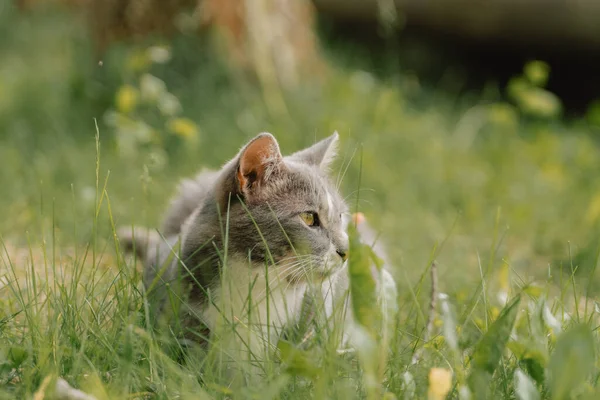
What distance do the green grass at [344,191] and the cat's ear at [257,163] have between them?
259 mm

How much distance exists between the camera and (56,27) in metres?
6.04

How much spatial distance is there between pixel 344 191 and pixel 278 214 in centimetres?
136

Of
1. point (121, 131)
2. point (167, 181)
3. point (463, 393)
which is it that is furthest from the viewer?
point (167, 181)

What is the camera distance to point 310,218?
7.11ft

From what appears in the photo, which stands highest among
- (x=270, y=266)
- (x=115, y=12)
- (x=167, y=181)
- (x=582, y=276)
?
(x=115, y=12)

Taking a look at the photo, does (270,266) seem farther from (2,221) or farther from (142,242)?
(2,221)

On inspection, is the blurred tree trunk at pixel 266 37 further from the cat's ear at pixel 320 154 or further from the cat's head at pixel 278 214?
the cat's head at pixel 278 214

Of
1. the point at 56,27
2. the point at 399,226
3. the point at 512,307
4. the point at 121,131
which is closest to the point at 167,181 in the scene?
the point at 121,131

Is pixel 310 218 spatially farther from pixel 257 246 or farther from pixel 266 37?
pixel 266 37

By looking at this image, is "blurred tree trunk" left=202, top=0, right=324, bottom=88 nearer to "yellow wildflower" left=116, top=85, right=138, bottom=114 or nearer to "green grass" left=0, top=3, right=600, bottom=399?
"green grass" left=0, top=3, right=600, bottom=399

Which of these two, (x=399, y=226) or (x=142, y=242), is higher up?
(x=142, y=242)

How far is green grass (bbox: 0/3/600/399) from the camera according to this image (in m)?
1.61

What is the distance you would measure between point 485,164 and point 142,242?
7.12 feet

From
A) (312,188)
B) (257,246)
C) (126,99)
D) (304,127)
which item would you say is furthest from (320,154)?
(304,127)
